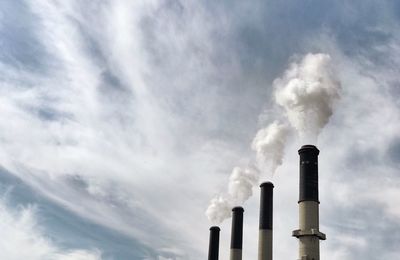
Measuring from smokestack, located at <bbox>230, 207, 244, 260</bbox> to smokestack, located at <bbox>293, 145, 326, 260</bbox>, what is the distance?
51.3ft

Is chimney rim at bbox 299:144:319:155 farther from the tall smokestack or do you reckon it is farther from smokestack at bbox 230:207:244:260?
smokestack at bbox 230:207:244:260

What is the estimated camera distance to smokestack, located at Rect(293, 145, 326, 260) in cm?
2830

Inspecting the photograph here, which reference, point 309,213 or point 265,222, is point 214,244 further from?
point 309,213

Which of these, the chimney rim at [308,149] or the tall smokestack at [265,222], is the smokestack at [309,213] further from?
the tall smokestack at [265,222]

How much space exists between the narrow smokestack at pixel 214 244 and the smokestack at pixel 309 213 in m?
19.6

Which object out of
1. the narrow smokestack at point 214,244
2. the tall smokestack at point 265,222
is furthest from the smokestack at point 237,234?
the tall smokestack at point 265,222

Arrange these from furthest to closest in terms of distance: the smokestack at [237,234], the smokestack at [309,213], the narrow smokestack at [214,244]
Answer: the narrow smokestack at [214,244] → the smokestack at [237,234] → the smokestack at [309,213]

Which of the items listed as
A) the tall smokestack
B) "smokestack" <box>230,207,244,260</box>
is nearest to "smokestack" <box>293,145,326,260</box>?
the tall smokestack

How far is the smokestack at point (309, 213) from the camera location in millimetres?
28297

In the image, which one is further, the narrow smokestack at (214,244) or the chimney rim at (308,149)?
the narrow smokestack at (214,244)

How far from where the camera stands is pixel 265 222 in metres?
36.9

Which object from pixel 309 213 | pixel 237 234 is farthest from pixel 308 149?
pixel 237 234

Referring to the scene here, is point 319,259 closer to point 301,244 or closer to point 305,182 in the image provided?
point 301,244

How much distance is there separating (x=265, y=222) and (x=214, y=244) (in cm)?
1232
